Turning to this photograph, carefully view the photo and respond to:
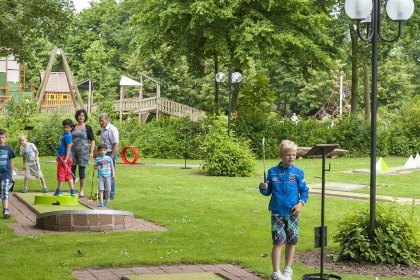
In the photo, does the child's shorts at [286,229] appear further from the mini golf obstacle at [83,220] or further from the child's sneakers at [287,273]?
the mini golf obstacle at [83,220]

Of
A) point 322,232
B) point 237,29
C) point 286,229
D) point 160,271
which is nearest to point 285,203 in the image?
point 286,229

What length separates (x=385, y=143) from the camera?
32188mm

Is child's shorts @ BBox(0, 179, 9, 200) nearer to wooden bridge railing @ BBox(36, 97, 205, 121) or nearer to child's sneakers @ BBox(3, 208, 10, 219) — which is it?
child's sneakers @ BBox(3, 208, 10, 219)

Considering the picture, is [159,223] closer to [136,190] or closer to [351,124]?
[136,190]

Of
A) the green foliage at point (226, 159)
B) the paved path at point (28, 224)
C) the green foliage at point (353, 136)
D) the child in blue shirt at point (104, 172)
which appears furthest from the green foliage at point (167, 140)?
the paved path at point (28, 224)

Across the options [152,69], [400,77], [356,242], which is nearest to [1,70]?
[152,69]

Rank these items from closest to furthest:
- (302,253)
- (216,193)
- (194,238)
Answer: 1. (302,253)
2. (194,238)
3. (216,193)

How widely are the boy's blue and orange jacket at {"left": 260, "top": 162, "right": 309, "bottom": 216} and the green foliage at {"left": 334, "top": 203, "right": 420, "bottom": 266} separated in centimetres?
137

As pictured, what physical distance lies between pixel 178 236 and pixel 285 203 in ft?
10.0

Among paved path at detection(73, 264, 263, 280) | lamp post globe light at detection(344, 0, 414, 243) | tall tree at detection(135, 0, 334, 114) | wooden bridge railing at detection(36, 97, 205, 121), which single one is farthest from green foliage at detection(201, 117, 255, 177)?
wooden bridge railing at detection(36, 97, 205, 121)

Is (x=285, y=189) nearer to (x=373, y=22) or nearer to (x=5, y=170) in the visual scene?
(x=373, y=22)

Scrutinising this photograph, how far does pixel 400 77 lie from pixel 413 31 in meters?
28.4

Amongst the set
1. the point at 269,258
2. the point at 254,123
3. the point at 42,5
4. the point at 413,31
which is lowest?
the point at 269,258

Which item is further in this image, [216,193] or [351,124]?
[351,124]
